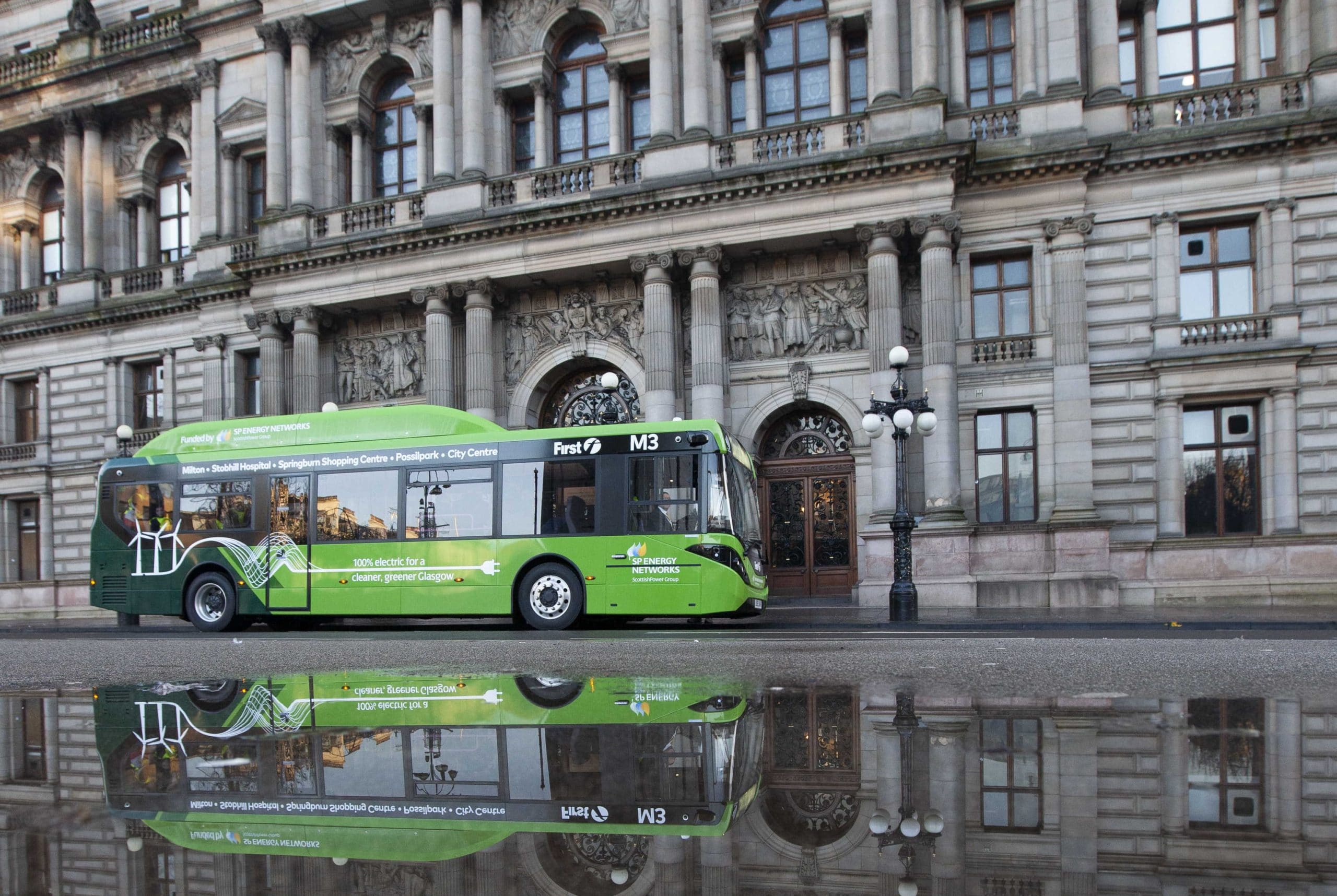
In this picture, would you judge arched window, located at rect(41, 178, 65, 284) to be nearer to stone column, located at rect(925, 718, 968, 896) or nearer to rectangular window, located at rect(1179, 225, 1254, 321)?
rectangular window, located at rect(1179, 225, 1254, 321)

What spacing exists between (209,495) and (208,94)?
797 inches

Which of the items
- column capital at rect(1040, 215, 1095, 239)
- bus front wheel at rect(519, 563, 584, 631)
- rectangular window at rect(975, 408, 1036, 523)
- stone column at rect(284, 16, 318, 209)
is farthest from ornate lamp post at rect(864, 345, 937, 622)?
stone column at rect(284, 16, 318, 209)

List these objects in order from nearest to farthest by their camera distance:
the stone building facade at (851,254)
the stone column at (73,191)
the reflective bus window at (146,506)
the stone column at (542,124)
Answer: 1. the reflective bus window at (146,506)
2. the stone building facade at (851,254)
3. the stone column at (542,124)
4. the stone column at (73,191)

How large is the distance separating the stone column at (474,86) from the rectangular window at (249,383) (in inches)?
400

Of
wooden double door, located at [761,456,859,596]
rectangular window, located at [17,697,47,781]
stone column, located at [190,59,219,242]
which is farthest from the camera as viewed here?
stone column, located at [190,59,219,242]

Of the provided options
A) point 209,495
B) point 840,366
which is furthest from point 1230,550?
point 209,495

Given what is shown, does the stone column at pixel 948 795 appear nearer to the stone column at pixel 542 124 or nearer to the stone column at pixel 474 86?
the stone column at pixel 474 86

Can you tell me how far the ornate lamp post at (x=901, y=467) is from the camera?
15828mm

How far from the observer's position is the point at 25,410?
37094mm

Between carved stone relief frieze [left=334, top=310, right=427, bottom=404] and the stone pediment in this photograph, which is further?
the stone pediment

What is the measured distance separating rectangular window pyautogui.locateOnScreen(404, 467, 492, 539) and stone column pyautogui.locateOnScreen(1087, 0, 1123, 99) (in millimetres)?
17410

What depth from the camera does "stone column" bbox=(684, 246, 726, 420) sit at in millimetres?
24156

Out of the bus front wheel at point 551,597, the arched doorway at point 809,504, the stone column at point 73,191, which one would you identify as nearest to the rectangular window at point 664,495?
the bus front wheel at point 551,597

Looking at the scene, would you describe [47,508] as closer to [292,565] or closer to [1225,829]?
[292,565]
